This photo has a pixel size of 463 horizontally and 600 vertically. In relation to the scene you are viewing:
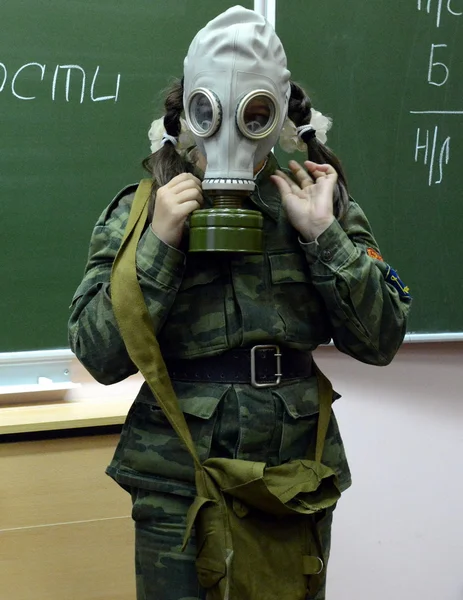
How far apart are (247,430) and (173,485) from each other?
14 cm

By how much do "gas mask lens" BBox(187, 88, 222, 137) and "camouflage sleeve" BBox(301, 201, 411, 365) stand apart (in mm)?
228

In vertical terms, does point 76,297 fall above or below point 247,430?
above

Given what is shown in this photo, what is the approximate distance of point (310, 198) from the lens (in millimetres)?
1249

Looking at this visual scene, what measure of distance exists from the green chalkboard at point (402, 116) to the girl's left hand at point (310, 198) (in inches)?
29.5

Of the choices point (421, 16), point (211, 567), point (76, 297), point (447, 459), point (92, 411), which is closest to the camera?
point (211, 567)

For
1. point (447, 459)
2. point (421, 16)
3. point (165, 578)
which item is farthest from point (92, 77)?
point (447, 459)

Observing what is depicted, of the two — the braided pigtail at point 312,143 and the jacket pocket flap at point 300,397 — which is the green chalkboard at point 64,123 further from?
the jacket pocket flap at point 300,397

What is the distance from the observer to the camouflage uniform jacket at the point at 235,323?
3.90ft

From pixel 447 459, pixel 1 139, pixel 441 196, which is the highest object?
pixel 1 139

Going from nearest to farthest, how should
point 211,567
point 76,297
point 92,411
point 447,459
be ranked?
point 211,567, point 76,297, point 92,411, point 447,459

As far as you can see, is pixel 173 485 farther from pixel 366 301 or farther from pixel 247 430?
pixel 366 301

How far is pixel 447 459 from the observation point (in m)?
2.21

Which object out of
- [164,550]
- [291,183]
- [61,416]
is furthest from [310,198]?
[61,416]

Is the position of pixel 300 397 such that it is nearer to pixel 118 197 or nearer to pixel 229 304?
pixel 229 304
